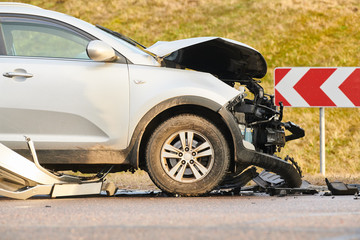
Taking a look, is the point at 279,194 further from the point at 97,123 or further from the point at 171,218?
the point at 171,218

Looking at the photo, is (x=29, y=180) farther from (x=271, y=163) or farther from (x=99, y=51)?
(x=271, y=163)

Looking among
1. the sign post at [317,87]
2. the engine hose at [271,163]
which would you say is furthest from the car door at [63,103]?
the sign post at [317,87]

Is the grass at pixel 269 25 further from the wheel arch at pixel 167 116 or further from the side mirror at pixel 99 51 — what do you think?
the side mirror at pixel 99 51

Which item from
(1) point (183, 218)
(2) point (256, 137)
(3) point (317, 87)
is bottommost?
(1) point (183, 218)

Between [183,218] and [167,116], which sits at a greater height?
[167,116]

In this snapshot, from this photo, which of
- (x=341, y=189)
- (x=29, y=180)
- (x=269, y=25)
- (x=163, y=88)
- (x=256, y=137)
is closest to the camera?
(x=29, y=180)

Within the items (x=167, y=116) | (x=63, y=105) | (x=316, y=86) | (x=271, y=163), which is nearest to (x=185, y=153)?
(x=167, y=116)

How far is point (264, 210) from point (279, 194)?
5.56 ft

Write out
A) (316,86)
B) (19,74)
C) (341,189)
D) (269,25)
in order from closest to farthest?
(19,74) < (341,189) < (316,86) < (269,25)

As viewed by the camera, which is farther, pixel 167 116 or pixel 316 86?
pixel 316 86

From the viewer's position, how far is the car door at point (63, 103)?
6777mm

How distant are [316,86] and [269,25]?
2076cm

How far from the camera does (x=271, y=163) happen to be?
7.09 metres

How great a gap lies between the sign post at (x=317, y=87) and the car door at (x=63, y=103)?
14.6 ft
